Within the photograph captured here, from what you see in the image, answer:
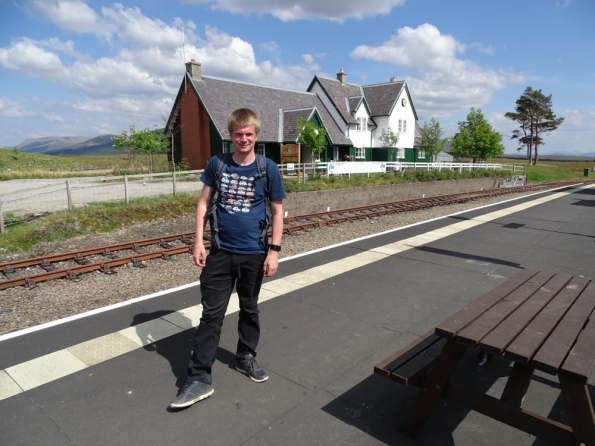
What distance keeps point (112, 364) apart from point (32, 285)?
3582 mm

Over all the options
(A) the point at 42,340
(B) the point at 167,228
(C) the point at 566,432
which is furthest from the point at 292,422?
(B) the point at 167,228

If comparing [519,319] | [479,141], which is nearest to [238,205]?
[519,319]

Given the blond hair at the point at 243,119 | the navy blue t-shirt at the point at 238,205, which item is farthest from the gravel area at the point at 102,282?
the blond hair at the point at 243,119

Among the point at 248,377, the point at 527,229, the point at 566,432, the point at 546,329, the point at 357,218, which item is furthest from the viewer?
the point at 357,218

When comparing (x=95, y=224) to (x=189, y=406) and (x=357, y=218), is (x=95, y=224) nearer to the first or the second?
(x=357, y=218)

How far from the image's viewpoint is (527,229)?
11.7 metres

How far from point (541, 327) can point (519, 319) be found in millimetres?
146

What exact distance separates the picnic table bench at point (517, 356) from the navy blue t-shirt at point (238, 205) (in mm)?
1403

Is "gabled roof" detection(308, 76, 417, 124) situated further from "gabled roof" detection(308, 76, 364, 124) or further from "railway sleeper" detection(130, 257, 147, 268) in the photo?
"railway sleeper" detection(130, 257, 147, 268)

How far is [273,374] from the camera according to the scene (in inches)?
147

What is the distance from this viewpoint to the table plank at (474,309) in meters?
2.66

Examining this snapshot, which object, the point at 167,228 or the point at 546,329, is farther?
the point at 167,228

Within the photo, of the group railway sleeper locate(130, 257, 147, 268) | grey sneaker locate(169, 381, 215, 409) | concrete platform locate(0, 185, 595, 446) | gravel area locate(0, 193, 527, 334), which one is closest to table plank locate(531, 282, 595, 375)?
concrete platform locate(0, 185, 595, 446)

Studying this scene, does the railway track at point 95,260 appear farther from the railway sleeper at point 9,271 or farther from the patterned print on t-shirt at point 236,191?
the patterned print on t-shirt at point 236,191
